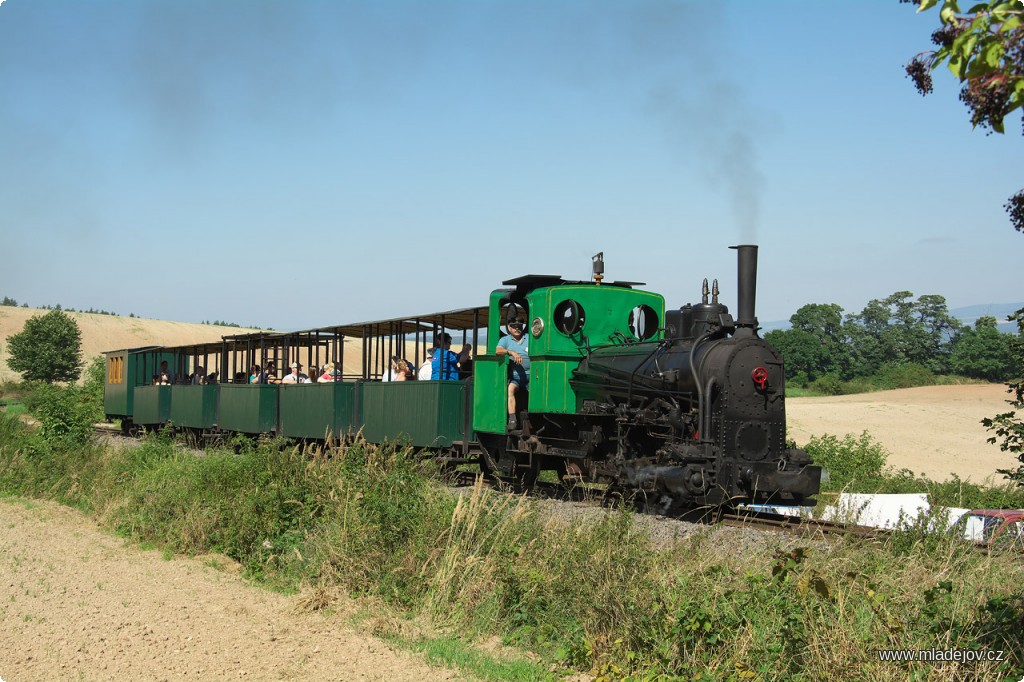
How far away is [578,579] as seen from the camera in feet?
22.1

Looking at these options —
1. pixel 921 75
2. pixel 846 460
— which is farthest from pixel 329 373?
pixel 921 75

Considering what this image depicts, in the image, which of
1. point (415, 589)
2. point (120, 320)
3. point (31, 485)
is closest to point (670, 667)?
point (415, 589)

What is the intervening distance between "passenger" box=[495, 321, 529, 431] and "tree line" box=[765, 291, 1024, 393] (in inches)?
2875

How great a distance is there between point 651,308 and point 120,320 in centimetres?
10635

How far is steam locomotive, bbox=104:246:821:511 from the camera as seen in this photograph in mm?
10422

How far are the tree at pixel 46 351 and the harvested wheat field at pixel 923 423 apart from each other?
55.3m

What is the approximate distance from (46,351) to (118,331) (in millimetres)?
28378

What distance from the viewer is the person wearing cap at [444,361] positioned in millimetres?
14914

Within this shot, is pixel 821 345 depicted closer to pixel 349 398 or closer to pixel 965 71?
pixel 349 398

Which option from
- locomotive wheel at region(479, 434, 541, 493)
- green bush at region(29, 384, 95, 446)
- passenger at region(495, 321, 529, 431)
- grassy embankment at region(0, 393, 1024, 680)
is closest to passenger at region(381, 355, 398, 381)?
locomotive wheel at region(479, 434, 541, 493)

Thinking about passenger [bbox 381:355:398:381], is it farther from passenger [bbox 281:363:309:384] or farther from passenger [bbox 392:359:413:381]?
passenger [bbox 281:363:309:384]

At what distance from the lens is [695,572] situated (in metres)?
6.42

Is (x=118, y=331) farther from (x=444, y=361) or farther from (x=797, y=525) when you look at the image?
(x=797, y=525)

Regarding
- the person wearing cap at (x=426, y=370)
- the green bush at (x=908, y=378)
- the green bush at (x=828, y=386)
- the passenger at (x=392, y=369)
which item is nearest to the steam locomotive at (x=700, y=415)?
the person wearing cap at (x=426, y=370)
